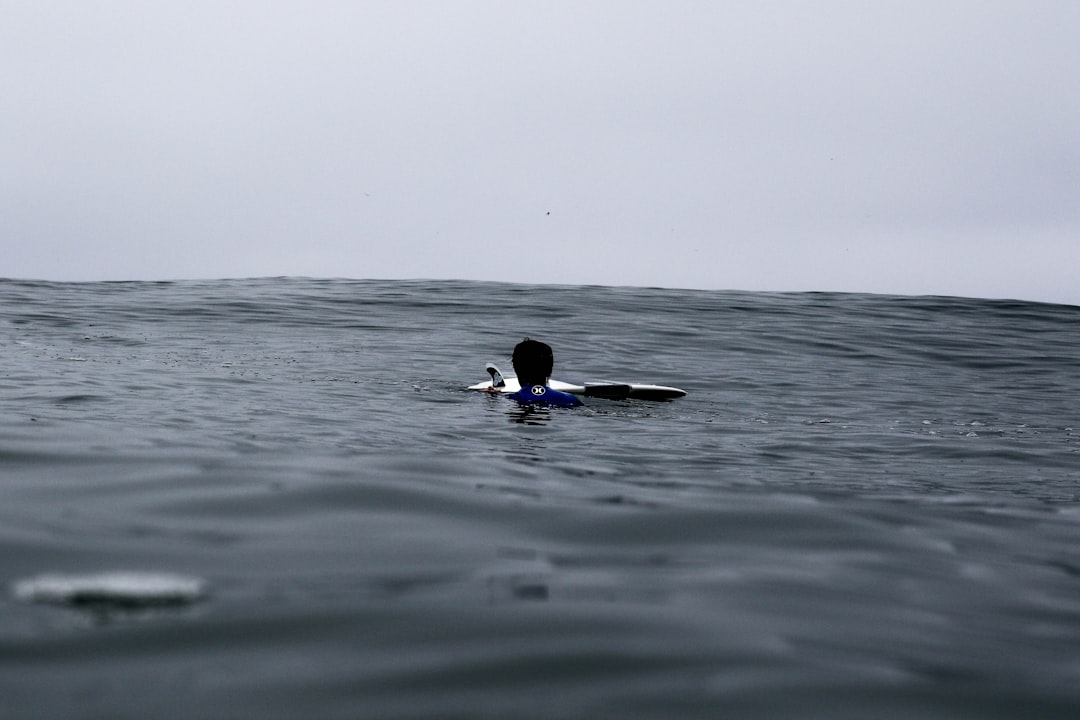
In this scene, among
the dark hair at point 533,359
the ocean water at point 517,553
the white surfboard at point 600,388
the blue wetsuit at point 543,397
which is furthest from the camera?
the white surfboard at point 600,388

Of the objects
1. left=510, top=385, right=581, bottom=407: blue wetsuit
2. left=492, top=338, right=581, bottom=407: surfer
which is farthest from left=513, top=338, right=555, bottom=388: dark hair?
left=510, top=385, right=581, bottom=407: blue wetsuit

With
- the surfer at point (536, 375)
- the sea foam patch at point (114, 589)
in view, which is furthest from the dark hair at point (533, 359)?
the sea foam patch at point (114, 589)

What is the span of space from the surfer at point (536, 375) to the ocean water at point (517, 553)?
0.31 m

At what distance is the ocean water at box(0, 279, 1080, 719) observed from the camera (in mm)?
2959

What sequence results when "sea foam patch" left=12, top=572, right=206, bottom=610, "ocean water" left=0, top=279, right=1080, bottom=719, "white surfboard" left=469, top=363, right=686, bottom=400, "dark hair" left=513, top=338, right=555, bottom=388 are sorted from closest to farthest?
"ocean water" left=0, top=279, right=1080, bottom=719, "sea foam patch" left=12, top=572, right=206, bottom=610, "dark hair" left=513, top=338, right=555, bottom=388, "white surfboard" left=469, top=363, right=686, bottom=400

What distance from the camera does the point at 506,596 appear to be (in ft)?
12.6

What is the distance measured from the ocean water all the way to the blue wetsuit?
0.28m

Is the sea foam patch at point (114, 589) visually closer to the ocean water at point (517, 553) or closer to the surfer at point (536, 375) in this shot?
the ocean water at point (517, 553)

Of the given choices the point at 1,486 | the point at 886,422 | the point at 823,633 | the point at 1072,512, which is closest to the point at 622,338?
the point at 886,422

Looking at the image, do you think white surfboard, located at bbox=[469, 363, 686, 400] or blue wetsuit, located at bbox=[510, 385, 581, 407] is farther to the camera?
white surfboard, located at bbox=[469, 363, 686, 400]

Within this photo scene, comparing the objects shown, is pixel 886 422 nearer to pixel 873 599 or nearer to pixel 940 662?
pixel 873 599

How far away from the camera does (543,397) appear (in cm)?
1120

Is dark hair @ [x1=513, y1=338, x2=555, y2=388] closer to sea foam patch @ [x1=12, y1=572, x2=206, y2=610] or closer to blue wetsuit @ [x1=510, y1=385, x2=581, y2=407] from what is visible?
blue wetsuit @ [x1=510, y1=385, x2=581, y2=407]

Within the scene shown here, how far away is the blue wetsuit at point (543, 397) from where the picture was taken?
11156mm
